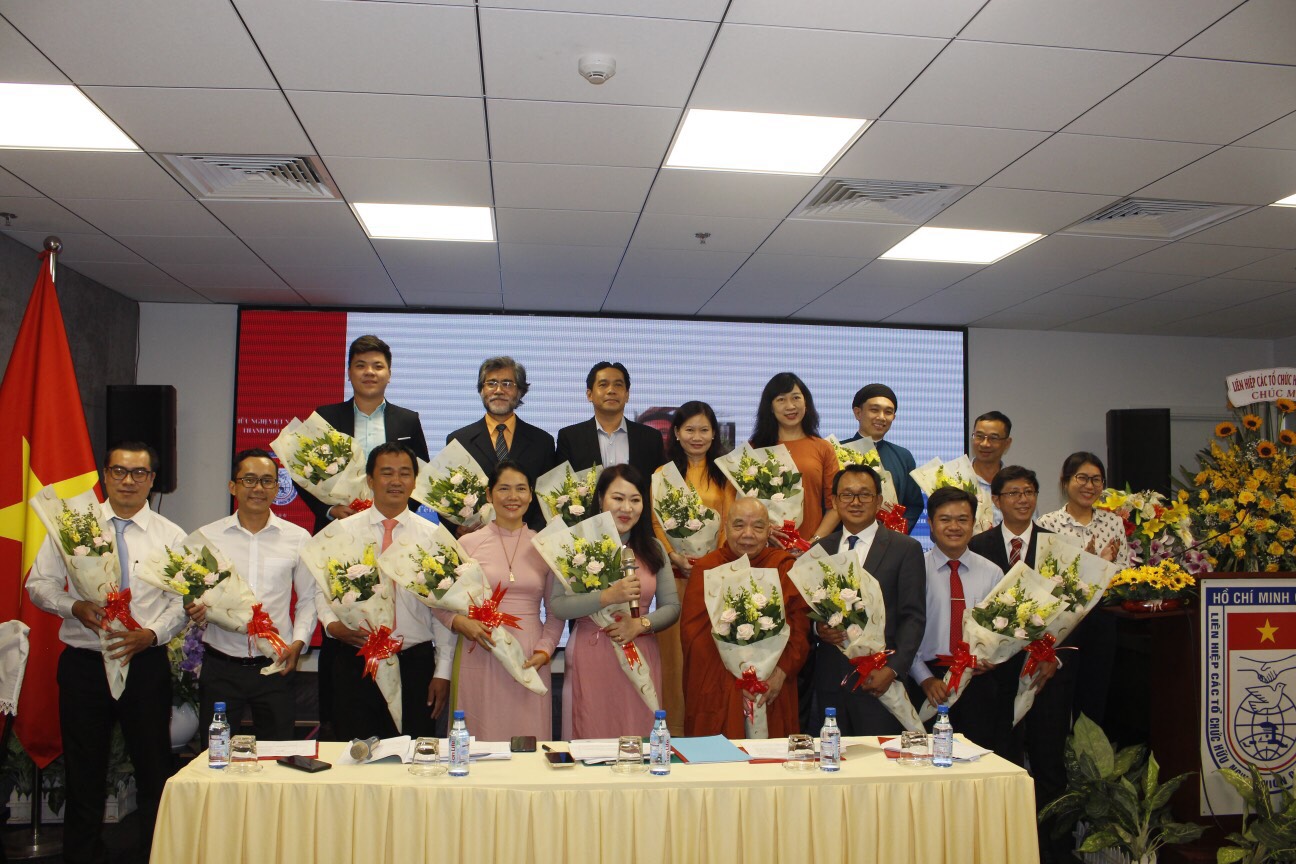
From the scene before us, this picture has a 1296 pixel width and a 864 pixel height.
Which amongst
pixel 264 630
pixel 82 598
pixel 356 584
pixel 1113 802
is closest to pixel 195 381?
pixel 82 598

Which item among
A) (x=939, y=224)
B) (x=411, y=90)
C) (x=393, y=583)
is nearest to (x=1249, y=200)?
(x=939, y=224)

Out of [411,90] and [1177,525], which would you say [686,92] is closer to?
[411,90]

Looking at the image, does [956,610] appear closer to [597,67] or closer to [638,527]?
[638,527]

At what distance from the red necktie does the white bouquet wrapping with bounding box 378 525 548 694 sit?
5.58ft

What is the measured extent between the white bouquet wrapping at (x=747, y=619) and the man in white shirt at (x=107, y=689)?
2.09 meters

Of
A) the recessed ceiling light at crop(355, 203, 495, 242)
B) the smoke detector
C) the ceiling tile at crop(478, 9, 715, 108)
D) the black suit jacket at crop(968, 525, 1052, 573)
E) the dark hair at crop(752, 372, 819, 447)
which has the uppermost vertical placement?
the recessed ceiling light at crop(355, 203, 495, 242)

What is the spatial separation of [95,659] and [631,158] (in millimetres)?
3018

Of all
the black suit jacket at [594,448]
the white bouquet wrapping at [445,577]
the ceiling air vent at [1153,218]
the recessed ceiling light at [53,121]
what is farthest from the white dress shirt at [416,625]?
the ceiling air vent at [1153,218]

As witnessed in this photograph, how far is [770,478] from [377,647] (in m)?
1.76

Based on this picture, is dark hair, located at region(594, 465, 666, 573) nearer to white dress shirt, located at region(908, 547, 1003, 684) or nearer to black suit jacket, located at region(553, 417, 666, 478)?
black suit jacket, located at region(553, 417, 666, 478)

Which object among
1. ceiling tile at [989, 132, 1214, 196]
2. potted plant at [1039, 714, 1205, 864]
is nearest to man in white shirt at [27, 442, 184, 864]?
potted plant at [1039, 714, 1205, 864]

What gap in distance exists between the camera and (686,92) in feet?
12.4

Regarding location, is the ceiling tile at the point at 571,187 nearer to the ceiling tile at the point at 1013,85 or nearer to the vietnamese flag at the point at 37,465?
the ceiling tile at the point at 1013,85

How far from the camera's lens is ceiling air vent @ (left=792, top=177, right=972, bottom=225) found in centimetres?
492
